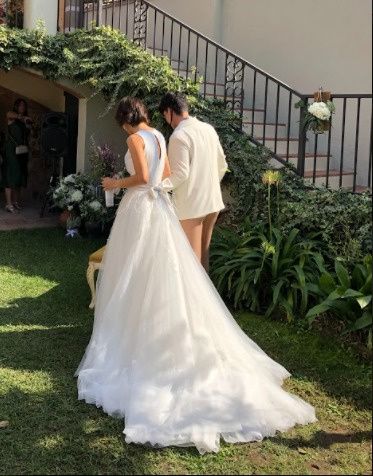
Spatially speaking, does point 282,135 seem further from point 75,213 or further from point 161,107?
point 161,107

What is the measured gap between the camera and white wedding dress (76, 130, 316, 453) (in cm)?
351

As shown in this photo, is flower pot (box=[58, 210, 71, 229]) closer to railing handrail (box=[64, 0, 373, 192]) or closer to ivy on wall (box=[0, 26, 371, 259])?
ivy on wall (box=[0, 26, 371, 259])

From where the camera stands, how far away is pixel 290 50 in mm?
8773

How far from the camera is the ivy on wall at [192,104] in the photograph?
5672 mm

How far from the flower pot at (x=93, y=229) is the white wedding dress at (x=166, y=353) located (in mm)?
4311

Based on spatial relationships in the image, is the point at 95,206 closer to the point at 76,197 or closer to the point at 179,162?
the point at 76,197

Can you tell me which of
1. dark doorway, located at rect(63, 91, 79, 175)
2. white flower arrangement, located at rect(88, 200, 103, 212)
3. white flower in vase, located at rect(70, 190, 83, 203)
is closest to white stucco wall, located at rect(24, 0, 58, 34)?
dark doorway, located at rect(63, 91, 79, 175)

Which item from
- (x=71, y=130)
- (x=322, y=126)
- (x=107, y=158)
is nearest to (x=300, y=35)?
(x=322, y=126)

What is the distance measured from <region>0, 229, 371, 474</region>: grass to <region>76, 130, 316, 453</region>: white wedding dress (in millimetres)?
107

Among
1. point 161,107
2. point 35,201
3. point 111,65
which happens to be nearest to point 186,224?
point 161,107

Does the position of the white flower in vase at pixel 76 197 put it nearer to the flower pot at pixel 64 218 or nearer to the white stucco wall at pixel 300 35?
the flower pot at pixel 64 218

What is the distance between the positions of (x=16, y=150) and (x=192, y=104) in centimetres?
457

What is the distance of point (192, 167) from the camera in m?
5.06

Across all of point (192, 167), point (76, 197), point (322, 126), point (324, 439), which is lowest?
point (324, 439)
